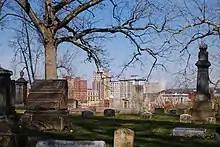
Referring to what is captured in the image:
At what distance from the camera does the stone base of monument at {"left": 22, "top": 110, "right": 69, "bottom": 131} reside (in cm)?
1432

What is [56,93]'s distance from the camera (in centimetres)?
1502

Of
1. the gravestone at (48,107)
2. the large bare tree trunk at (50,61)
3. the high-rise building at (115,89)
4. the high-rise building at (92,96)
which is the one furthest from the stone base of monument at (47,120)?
the high-rise building at (92,96)

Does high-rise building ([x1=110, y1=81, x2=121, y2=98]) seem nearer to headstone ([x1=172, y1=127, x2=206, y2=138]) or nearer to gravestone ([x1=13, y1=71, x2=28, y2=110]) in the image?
gravestone ([x1=13, y1=71, x2=28, y2=110])

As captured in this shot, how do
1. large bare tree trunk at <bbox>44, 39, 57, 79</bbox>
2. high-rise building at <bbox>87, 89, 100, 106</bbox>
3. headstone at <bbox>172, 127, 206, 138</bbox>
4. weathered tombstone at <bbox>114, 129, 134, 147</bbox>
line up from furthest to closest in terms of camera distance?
high-rise building at <bbox>87, 89, 100, 106</bbox> < large bare tree trunk at <bbox>44, 39, 57, 79</bbox> < headstone at <bbox>172, 127, 206, 138</bbox> < weathered tombstone at <bbox>114, 129, 134, 147</bbox>

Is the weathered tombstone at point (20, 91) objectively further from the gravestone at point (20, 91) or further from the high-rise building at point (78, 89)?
the high-rise building at point (78, 89)

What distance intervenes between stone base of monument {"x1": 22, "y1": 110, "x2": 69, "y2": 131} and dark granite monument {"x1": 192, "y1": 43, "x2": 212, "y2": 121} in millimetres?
8487

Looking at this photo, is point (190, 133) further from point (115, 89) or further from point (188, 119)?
point (115, 89)

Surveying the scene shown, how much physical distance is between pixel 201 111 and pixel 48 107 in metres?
9.09

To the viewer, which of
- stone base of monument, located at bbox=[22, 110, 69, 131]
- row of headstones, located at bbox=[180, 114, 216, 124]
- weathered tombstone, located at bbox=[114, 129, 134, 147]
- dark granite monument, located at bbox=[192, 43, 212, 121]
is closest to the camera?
weathered tombstone, located at bbox=[114, 129, 134, 147]

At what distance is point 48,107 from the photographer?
14.5 m

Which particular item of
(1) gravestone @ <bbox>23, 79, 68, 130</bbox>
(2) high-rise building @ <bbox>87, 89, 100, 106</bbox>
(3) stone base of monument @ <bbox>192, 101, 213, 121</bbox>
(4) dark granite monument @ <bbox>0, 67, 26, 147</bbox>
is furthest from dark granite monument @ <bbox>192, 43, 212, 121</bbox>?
(2) high-rise building @ <bbox>87, 89, 100, 106</bbox>

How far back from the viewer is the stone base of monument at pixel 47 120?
1432 cm

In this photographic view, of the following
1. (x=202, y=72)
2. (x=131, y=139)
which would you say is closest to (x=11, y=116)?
(x=131, y=139)

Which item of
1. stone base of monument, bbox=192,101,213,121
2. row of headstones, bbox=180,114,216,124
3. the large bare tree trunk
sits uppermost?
the large bare tree trunk
